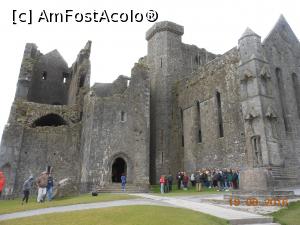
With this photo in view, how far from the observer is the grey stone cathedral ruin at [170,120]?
21.9 meters

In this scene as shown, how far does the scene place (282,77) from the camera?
24859 mm

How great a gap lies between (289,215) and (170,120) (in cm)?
2128

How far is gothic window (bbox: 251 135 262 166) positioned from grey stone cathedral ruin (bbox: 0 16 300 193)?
2.5 inches

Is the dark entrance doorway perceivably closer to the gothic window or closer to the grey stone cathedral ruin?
the grey stone cathedral ruin

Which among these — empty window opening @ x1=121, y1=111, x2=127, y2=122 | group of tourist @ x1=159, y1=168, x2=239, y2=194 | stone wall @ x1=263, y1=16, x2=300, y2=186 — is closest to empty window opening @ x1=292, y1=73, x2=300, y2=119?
stone wall @ x1=263, y1=16, x2=300, y2=186

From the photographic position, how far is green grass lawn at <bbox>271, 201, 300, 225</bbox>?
945cm

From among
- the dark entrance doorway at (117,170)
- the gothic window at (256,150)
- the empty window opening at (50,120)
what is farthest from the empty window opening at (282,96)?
the empty window opening at (50,120)

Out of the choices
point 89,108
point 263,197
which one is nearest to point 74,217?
point 263,197

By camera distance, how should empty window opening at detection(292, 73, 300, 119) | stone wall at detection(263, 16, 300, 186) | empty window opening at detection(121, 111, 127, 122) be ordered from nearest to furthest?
stone wall at detection(263, 16, 300, 186), empty window opening at detection(292, 73, 300, 119), empty window opening at detection(121, 111, 127, 122)

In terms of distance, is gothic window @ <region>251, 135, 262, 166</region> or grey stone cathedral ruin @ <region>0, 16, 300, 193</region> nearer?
gothic window @ <region>251, 135, 262, 166</region>

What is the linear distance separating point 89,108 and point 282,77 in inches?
656

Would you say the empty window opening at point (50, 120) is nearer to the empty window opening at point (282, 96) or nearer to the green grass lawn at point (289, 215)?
the empty window opening at point (282, 96)

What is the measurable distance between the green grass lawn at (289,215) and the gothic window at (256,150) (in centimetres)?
754

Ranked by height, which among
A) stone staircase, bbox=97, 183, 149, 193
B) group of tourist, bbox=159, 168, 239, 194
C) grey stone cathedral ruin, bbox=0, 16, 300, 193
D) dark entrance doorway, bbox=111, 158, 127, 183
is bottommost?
stone staircase, bbox=97, 183, 149, 193
